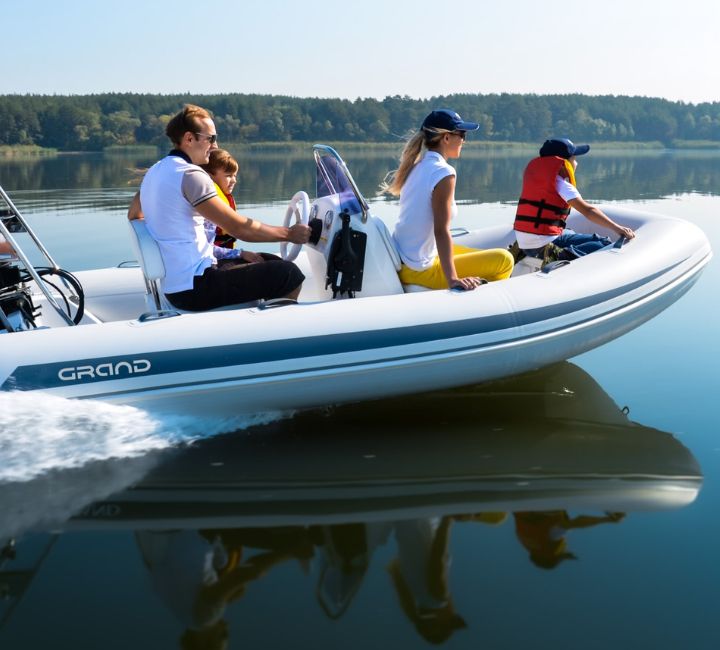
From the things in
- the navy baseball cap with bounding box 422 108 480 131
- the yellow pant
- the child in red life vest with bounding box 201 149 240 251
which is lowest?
the yellow pant

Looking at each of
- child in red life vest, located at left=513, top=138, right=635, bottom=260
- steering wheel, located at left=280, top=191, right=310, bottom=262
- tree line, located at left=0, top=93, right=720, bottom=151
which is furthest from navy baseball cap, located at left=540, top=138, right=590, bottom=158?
tree line, located at left=0, top=93, right=720, bottom=151

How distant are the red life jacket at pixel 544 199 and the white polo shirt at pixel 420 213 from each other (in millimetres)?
906

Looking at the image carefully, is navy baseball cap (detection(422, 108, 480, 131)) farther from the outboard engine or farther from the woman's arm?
the outboard engine

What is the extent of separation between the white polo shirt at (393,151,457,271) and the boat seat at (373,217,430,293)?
27 mm

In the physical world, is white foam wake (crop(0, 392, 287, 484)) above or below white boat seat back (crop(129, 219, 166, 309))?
below

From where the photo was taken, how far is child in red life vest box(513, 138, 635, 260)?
435 centimetres

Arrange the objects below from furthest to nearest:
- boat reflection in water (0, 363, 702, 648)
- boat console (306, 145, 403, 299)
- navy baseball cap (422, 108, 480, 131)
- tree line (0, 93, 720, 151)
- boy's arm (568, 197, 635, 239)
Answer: tree line (0, 93, 720, 151) < boy's arm (568, 197, 635, 239) < boat console (306, 145, 403, 299) < navy baseball cap (422, 108, 480, 131) < boat reflection in water (0, 363, 702, 648)

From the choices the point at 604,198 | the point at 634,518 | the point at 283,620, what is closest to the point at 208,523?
the point at 283,620

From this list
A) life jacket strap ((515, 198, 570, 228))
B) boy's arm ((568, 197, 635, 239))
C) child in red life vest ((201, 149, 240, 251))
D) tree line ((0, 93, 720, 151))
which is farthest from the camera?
tree line ((0, 93, 720, 151))

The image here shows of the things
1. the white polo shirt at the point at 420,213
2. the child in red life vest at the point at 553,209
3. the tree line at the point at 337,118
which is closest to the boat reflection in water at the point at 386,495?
the white polo shirt at the point at 420,213

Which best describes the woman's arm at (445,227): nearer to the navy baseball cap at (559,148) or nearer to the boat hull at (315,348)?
the boat hull at (315,348)

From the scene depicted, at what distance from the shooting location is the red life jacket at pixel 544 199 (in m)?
4.37

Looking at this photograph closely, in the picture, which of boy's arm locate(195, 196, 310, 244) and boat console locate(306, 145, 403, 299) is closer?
boy's arm locate(195, 196, 310, 244)

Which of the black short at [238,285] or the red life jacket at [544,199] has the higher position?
the red life jacket at [544,199]
